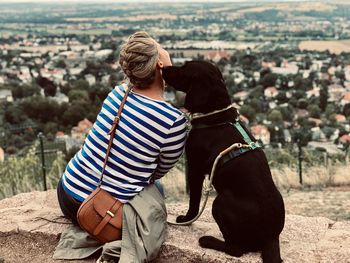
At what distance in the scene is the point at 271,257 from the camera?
269cm

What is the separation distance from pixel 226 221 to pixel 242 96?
36147mm

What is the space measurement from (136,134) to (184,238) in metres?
0.65

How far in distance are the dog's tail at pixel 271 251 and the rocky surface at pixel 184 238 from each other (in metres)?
0.05

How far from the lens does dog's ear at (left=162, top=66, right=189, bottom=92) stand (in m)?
2.73

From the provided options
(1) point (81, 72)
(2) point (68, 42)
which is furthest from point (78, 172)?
(2) point (68, 42)

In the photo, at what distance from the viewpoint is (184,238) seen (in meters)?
3.04

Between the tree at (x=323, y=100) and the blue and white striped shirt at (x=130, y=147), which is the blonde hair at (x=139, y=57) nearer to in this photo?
the blue and white striped shirt at (x=130, y=147)

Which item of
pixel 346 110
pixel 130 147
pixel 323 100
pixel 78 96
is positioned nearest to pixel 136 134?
pixel 130 147

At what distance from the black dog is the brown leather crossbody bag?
0.36 m

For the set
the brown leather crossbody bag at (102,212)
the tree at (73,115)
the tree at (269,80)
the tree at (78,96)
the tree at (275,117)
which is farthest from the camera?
the tree at (269,80)

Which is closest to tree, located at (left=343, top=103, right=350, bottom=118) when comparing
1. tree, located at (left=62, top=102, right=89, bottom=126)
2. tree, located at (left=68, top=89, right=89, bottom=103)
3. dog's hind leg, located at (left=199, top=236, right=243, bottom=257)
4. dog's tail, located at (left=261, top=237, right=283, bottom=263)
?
tree, located at (left=68, top=89, right=89, bottom=103)

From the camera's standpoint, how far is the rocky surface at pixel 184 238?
286cm

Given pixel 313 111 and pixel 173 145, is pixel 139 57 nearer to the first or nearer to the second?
pixel 173 145

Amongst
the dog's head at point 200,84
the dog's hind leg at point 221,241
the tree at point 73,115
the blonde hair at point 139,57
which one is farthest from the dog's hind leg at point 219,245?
the tree at point 73,115
